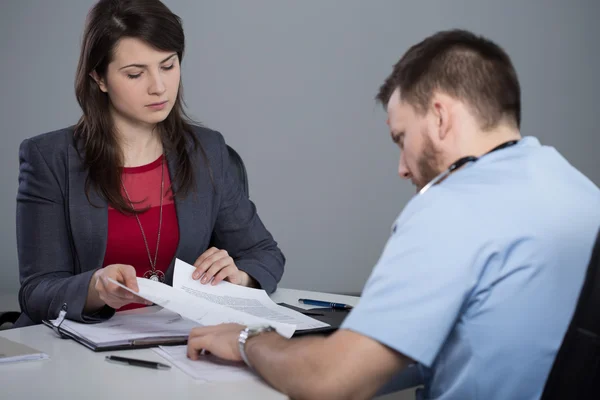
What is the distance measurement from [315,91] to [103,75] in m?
2.90

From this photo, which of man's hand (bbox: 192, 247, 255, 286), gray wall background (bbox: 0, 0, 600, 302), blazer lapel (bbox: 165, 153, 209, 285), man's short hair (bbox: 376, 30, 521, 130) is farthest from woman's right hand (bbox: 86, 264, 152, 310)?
gray wall background (bbox: 0, 0, 600, 302)

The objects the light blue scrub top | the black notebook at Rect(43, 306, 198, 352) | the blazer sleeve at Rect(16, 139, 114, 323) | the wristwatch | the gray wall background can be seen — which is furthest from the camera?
the gray wall background

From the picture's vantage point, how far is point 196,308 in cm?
158

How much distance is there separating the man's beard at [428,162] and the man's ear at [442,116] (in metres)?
0.03

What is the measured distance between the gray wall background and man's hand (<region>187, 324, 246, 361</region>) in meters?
3.53

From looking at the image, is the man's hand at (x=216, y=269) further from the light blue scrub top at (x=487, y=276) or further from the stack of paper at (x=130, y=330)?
the light blue scrub top at (x=487, y=276)

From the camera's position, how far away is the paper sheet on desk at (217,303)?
1.53 metres

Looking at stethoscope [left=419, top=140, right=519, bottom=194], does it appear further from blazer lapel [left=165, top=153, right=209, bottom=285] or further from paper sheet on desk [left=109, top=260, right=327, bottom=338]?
blazer lapel [left=165, top=153, right=209, bottom=285]

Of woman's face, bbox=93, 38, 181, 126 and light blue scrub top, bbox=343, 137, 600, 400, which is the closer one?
light blue scrub top, bbox=343, 137, 600, 400

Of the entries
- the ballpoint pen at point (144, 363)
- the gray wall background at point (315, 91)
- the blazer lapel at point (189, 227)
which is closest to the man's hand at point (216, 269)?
the blazer lapel at point (189, 227)

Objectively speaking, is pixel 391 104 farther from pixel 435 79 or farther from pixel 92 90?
pixel 92 90

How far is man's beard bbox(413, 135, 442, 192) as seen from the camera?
1.27 m

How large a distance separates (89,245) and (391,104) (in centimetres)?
109

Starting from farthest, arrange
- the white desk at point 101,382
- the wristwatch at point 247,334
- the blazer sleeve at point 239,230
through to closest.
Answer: the blazer sleeve at point 239,230 < the wristwatch at point 247,334 < the white desk at point 101,382
